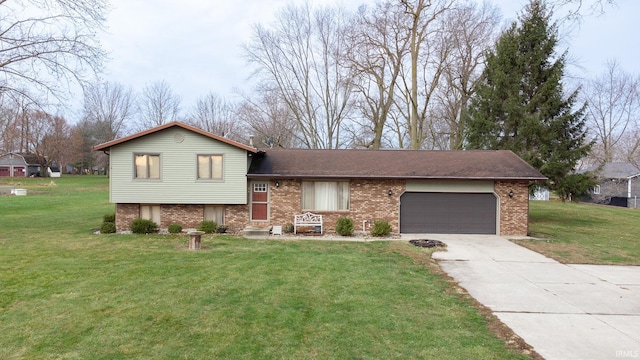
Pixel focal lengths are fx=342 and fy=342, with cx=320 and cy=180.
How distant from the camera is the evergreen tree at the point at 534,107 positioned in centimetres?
1739

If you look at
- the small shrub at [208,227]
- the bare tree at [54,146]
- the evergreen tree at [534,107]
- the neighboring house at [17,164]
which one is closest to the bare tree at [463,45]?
the evergreen tree at [534,107]

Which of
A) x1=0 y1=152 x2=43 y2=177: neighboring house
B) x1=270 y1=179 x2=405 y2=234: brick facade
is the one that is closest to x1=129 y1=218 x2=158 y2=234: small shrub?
x1=270 y1=179 x2=405 y2=234: brick facade

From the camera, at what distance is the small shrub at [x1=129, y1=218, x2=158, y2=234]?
13.5 meters

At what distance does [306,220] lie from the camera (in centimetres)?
1398

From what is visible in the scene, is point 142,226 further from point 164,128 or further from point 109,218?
point 164,128

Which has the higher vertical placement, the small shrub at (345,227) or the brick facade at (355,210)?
the brick facade at (355,210)

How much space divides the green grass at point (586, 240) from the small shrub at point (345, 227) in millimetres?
6234

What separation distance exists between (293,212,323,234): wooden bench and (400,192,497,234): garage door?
354cm

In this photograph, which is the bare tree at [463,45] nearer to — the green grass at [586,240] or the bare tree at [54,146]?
the green grass at [586,240]

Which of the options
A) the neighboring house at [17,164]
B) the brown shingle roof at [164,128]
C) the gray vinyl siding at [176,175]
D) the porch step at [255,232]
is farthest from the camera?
the neighboring house at [17,164]

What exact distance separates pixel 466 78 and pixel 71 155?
55193mm

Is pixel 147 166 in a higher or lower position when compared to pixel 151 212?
higher

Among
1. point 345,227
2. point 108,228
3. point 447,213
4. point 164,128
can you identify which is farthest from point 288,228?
point 108,228

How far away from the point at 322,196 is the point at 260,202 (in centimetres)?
263
